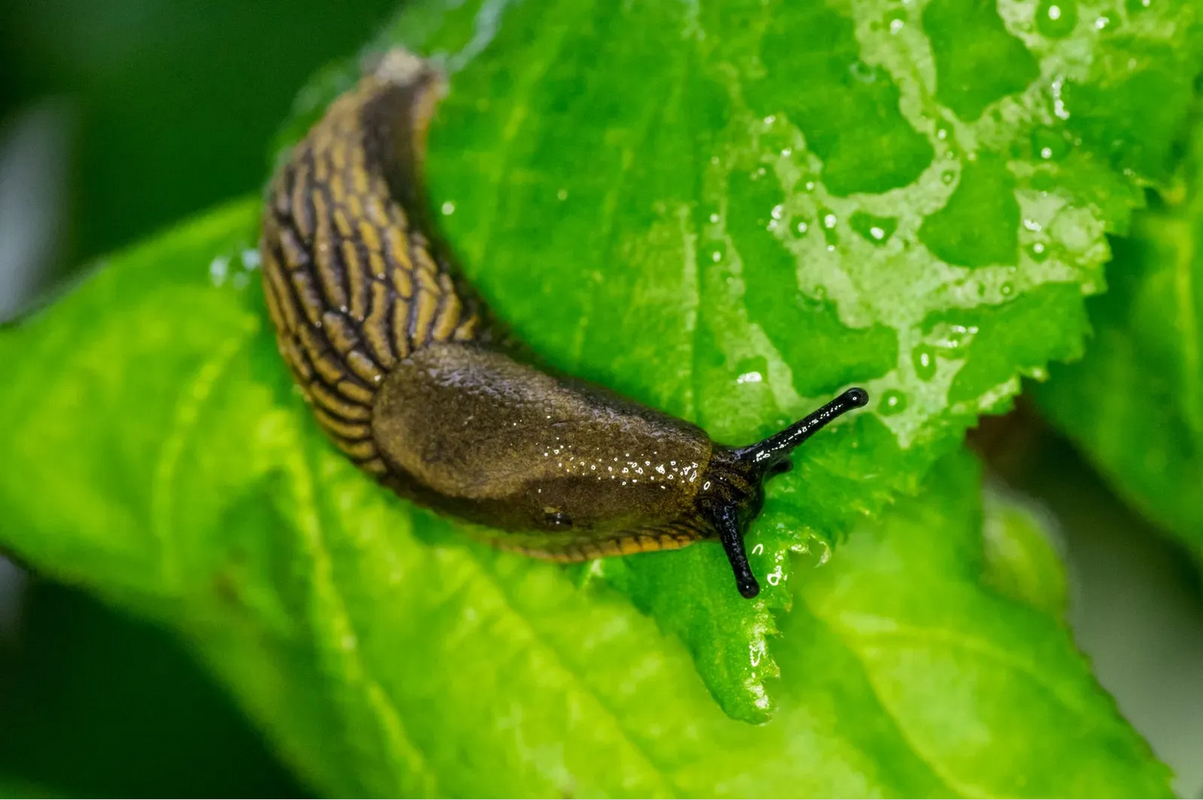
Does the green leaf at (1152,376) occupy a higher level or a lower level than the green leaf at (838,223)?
lower

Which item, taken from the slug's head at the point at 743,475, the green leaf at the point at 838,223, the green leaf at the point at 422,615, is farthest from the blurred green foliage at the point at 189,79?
the slug's head at the point at 743,475

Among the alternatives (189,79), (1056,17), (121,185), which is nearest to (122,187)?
(121,185)

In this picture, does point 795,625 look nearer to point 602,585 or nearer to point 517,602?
point 602,585

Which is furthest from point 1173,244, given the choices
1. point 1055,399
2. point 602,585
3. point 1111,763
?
point 602,585

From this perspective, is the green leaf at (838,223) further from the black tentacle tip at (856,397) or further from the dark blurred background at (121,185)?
the dark blurred background at (121,185)

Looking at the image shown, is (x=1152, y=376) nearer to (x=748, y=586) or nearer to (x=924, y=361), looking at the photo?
(x=924, y=361)

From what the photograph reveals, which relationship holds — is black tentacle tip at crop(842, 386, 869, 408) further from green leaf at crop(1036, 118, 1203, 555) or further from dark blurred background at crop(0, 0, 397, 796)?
dark blurred background at crop(0, 0, 397, 796)
